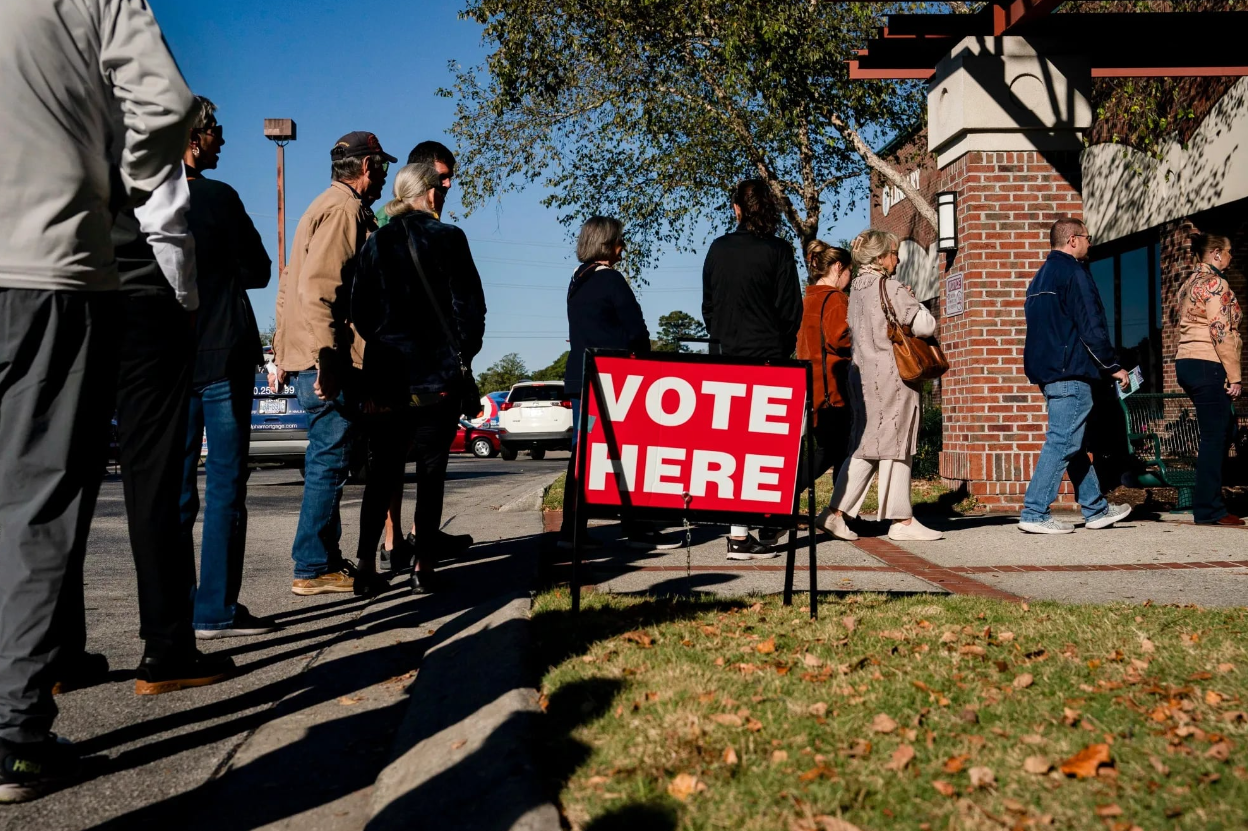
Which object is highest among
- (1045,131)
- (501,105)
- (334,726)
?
(501,105)

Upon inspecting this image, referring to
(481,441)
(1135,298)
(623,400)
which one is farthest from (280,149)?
(623,400)

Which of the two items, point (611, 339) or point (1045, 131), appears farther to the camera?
point (1045, 131)

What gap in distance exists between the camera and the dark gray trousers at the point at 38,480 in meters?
2.93

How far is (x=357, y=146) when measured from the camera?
19.7 feet

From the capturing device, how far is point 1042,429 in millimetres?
9164

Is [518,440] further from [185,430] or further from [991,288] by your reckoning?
[185,430]

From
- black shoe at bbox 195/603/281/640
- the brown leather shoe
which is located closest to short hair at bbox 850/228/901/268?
the brown leather shoe

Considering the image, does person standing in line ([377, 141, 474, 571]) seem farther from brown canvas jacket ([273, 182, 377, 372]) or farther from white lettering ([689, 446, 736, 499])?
white lettering ([689, 446, 736, 499])

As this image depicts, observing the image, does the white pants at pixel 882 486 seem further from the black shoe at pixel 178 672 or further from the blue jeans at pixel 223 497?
the black shoe at pixel 178 672

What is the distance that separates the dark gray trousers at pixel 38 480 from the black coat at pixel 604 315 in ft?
12.8

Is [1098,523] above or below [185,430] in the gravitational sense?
below

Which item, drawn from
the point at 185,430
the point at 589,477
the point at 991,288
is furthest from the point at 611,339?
the point at 991,288

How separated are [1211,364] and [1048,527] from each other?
1.71 m

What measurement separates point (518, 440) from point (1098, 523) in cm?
2084
